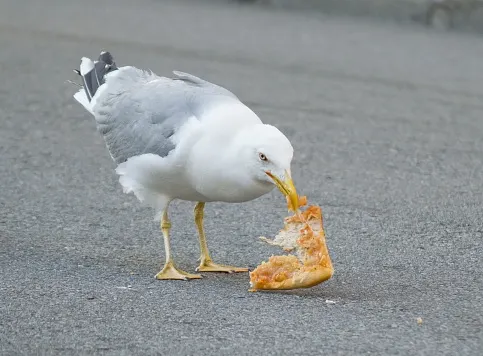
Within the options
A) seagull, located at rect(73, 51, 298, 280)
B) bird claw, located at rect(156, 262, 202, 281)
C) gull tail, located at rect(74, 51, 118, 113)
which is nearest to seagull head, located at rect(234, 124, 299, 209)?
seagull, located at rect(73, 51, 298, 280)

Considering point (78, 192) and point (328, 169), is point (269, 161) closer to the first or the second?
point (78, 192)

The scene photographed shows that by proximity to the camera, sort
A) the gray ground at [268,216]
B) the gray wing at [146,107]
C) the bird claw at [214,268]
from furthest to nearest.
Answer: the bird claw at [214,268] < the gray wing at [146,107] < the gray ground at [268,216]

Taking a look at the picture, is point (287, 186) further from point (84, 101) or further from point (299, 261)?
point (84, 101)

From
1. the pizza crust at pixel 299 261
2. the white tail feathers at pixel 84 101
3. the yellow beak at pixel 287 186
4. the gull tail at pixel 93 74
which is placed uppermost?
the yellow beak at pixel 287 186

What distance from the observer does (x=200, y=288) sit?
548cm

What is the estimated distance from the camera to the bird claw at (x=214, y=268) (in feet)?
19.1

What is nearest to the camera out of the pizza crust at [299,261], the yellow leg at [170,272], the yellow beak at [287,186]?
the yellow beak at [287,186]

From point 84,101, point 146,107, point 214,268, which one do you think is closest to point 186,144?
point 146,107

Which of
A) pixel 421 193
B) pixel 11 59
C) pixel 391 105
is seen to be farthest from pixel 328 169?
pixel 11 59

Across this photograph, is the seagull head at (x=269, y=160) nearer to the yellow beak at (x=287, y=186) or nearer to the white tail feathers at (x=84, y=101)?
the yellow beak at (x=287, y=186)

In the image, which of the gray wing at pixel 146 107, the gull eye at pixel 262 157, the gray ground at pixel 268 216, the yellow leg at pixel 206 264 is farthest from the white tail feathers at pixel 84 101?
the gull eye at pixel 262 157

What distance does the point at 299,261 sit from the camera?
5469 millimetres

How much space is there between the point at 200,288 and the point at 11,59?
27.7 feet

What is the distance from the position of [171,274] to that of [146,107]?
85cm
